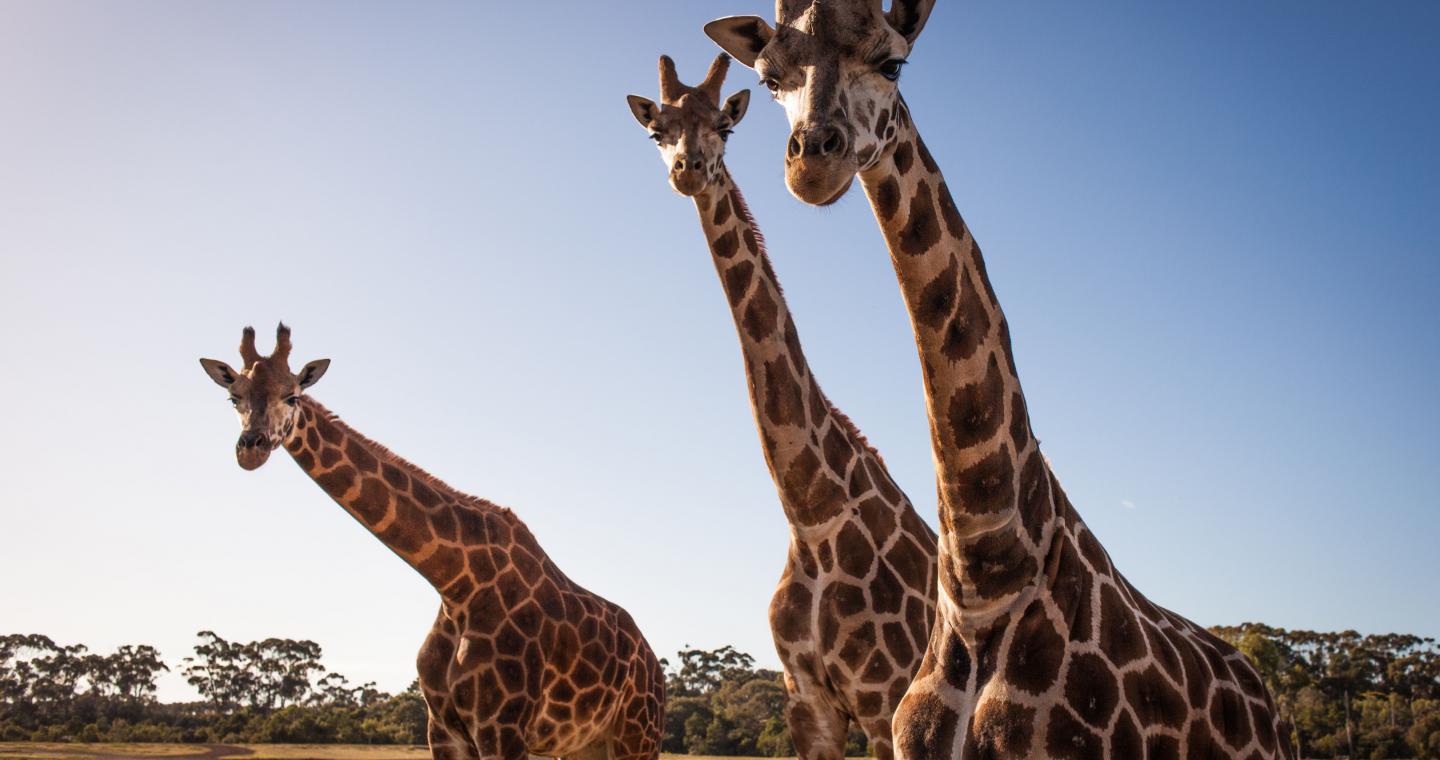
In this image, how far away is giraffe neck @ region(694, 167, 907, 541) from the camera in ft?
23.7

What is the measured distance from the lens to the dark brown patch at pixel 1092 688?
3.92 metres

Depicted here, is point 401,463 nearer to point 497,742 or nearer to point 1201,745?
point 497,742

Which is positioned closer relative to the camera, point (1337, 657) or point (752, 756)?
point (752, 756)

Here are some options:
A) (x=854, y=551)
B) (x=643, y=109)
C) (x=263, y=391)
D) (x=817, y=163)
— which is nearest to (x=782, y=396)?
(x=854, y=551)

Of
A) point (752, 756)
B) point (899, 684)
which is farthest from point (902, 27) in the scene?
point (752, 756)

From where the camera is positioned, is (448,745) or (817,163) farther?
(448,745)

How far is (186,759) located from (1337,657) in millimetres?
59706

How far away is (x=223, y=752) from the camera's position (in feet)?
110

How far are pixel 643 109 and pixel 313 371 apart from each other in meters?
5.80

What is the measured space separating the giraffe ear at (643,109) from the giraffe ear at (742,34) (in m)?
3.45

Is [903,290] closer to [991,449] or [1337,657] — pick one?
[991,449]

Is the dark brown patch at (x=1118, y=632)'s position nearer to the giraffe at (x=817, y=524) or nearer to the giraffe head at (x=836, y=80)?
the giraffe head at (x=836, y=80)

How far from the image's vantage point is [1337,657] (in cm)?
6112

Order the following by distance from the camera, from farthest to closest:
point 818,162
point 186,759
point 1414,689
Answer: point 1414,689 < point 186,759 < point 818,162
